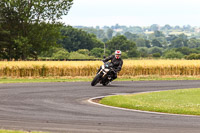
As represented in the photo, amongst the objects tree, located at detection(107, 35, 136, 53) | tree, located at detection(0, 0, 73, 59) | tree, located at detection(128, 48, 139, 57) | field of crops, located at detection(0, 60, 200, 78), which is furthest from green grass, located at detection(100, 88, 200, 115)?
tree, located at detection(107, 35, 136, 53)

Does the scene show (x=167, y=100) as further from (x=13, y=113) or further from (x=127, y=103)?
(x=13, y=113)

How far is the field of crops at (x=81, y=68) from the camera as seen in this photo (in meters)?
35.3

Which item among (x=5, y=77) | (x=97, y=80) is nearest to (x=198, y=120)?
(x=97, y=80)

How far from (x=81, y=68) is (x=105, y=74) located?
11135mm

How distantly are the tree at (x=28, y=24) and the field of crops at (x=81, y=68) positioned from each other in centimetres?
1758

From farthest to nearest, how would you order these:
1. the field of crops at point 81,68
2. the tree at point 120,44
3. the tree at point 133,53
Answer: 1. the tree at point 120,44
2. the tree at point 133,53
3. the field of crops at point 81,68

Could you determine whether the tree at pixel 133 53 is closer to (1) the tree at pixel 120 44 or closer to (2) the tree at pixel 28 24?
(1) the tree at pixel 120 44

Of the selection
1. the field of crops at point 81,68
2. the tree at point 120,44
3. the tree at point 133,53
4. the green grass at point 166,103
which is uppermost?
the tree at point 120,44

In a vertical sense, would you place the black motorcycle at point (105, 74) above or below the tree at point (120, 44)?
below

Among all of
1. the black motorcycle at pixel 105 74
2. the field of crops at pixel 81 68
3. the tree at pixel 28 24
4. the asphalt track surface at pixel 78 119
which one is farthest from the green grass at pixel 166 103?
the tree at pixel 28 24

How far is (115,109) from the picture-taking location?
15.8m

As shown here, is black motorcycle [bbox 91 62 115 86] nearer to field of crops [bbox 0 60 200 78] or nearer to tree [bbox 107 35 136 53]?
field of crops [bbox 0 60 200 78]

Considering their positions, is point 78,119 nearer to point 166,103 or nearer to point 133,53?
point 166,103

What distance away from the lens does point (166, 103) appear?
17.3 metres
